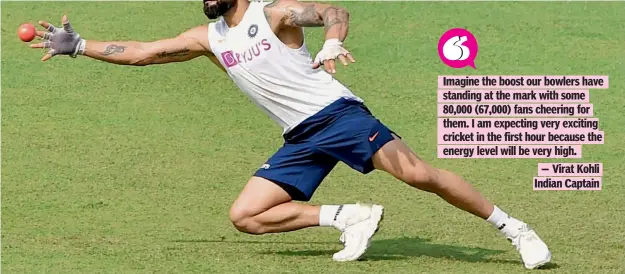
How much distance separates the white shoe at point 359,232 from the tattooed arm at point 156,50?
1509 mm

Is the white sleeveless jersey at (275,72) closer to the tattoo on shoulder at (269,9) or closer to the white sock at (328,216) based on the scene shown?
the tattoo on shoulder at (269,9)

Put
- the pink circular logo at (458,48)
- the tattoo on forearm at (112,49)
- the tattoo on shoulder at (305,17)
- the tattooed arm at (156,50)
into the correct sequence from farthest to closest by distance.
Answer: the pink circular logo at (458,48)
the tattoo on forearm at (112,49)
the tattooed arm at (156,50)
the tattoo on shoulder at (305,17)

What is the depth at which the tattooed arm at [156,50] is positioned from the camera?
10031 mm

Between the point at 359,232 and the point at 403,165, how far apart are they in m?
0.58

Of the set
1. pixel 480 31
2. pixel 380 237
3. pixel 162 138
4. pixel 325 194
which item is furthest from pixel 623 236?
pixel 480 31

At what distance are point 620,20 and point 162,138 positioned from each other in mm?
5734

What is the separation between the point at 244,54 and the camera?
9.70 meters

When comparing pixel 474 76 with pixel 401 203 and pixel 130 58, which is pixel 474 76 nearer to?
pixel 401 203

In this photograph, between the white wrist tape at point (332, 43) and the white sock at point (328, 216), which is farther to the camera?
the white sock at point (328, 216)

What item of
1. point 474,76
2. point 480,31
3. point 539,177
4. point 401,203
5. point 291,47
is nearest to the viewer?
point 291,47

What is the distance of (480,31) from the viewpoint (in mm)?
15859

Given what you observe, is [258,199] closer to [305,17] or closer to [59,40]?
[305,17]

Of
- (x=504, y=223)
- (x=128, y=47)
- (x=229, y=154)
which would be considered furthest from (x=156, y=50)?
(x=229, y=154)

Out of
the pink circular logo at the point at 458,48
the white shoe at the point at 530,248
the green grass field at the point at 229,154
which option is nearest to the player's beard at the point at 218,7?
the green grass field at the point at 229,154
